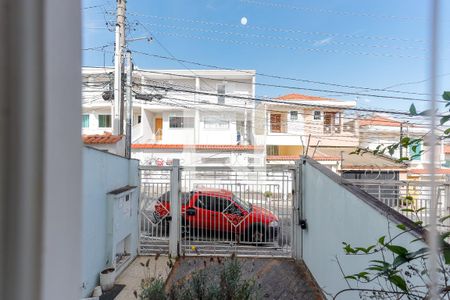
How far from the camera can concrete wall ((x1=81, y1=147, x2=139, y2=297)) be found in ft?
10.4

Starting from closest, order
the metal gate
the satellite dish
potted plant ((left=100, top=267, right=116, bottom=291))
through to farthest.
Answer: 1. potted plant ((left=100, top=267, right=116, bottom=291))
2. the metal gate
3. the satellite dish

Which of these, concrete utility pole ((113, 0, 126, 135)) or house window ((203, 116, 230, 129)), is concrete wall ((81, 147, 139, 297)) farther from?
house window ((203, 116, 230, 129))

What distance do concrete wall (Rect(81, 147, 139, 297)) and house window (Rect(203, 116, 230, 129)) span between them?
9.66m

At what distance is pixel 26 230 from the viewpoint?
351 mm

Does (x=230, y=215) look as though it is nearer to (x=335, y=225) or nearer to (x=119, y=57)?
(x=335, y=225)

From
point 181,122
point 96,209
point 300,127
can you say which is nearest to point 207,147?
point 181,122

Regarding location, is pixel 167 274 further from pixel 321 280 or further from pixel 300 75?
pixel 300 75

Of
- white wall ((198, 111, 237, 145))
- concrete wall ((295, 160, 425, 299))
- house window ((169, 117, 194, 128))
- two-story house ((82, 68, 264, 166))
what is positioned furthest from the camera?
house window ((169, 117, 194, 128))

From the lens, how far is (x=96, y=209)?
138 inches

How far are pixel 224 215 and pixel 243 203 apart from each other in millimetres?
414

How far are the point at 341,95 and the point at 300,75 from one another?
1.31m

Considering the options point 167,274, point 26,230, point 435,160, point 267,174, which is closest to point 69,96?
point 26,230

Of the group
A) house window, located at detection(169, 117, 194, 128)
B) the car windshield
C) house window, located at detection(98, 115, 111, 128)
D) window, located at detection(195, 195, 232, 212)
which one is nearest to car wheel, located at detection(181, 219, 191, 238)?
window, located at detection(195, 195, 232, 212)

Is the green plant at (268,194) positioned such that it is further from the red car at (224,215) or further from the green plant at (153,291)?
the green plant at (153,291)
